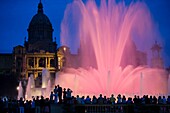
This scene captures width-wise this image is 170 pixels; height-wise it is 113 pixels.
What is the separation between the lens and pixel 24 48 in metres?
123

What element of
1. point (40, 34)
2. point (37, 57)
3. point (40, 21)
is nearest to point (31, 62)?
point (37, 57)

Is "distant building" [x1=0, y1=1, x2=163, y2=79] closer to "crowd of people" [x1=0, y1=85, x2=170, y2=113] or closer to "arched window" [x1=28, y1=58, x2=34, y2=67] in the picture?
"arched window" [x1=28, y1=58, x2=34, y2=67]

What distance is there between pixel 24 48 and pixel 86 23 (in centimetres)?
8518

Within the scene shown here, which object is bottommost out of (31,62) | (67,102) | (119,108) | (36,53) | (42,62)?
(119,108)

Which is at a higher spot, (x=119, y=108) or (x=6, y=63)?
(x=6, y=63)

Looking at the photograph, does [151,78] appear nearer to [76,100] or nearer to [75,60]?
[76,100]

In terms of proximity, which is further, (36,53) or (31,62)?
(31,62)

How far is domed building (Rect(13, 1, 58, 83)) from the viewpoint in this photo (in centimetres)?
12062

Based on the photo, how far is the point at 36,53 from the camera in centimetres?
12350

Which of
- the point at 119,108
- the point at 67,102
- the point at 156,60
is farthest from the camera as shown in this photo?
the point at 156,60

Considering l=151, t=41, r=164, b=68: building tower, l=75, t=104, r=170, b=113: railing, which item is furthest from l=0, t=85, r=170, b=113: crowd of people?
l=151, t=41, r=164, b=68: building tower

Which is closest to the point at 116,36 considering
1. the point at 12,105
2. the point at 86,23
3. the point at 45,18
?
the point at 86,23

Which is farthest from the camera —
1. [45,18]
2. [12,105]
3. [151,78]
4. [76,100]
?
[45,18]

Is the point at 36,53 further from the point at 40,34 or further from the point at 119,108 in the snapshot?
the point at 119,108
